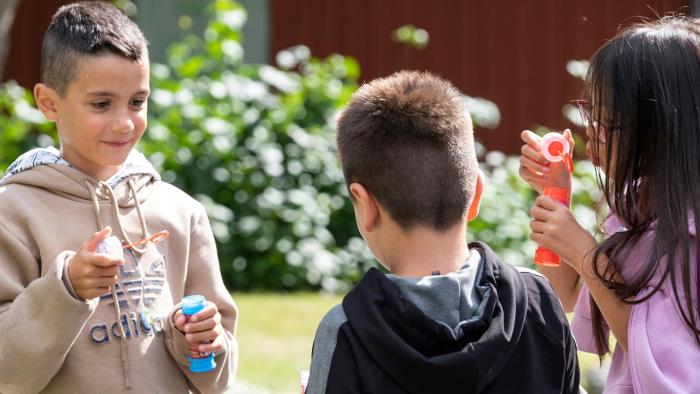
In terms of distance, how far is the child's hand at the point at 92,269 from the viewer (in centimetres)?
254

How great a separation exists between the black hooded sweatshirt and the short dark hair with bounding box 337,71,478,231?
0.15 m

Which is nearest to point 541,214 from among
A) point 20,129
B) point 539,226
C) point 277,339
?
point 539,226

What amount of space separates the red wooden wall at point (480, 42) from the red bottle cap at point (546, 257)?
7.22 metres

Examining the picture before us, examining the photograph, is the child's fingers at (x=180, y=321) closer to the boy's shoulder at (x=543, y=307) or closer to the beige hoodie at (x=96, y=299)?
the beige hoodie at (x=96, y=299)

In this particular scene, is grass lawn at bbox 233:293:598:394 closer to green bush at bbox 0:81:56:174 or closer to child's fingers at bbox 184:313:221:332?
green bush at bbox 0:81:56:174

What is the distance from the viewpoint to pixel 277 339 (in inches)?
269

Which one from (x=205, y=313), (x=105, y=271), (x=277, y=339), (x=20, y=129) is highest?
(x=105, y=271)

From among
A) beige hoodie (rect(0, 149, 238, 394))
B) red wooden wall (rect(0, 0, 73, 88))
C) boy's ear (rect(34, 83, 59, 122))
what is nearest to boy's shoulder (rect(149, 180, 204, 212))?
beige hoodie (rect(0, 149, 238, 394))

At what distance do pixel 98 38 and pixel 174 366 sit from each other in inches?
34.3

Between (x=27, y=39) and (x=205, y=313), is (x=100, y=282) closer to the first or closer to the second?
(x=205, y=313)

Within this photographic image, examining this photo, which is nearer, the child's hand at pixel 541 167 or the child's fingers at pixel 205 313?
the child's fingers at pixel 205 313

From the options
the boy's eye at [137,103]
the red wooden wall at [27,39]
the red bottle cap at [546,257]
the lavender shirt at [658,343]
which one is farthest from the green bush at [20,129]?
the lavender shirt at [658,343]

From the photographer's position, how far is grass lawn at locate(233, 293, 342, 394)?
19.6 ft

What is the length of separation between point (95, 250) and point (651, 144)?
1.34 meters
